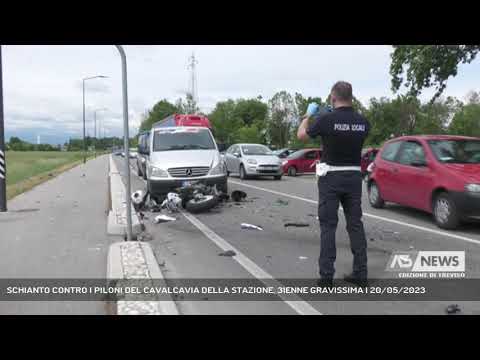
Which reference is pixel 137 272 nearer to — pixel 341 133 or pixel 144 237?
pixel 341 133

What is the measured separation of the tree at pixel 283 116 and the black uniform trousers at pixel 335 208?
183 ft

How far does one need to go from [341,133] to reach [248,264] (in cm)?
226

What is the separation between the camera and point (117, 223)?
8.48 m

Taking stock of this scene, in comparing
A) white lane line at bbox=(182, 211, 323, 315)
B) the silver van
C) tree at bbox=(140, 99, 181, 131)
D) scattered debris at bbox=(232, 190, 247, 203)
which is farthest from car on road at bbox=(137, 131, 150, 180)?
tree at bbox=(140, 99, 181, 131)

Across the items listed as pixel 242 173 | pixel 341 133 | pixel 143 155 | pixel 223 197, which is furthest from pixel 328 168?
pixel 242 173

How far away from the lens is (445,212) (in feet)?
26.3

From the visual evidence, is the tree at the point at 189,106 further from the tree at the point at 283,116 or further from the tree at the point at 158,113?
the tree at the point at 158,113


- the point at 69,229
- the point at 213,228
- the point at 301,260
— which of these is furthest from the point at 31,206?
the point at 301,260

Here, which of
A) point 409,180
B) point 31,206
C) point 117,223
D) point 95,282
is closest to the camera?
point 95,282
